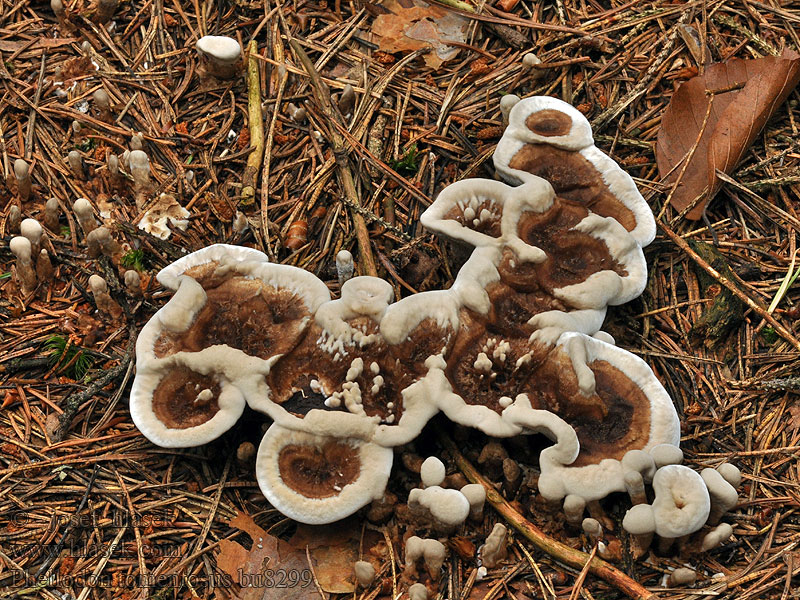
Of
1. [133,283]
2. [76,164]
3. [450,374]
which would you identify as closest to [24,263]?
[133,283]

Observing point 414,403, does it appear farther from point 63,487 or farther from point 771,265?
point 771,265

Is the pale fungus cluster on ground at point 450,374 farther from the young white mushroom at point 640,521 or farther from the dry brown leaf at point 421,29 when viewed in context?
the dry brown leaf at point 421,29

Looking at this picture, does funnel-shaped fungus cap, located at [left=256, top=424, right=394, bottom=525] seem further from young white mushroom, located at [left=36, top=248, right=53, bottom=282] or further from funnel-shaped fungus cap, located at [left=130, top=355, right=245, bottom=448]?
young white mushroom, located at [left=36, top=248, right=53, bottom=282]

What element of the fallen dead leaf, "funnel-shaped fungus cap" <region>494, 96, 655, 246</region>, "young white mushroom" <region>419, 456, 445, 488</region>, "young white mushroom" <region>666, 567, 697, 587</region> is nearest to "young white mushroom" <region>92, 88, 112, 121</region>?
"funnel-shaped fungus cap" <region>494, 96, 655, 246</region>

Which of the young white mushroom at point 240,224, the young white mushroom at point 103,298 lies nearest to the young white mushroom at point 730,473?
the young white mushroom at point 240,224

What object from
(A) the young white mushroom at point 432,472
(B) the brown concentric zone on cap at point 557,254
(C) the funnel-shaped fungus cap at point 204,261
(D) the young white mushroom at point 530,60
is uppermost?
(D) the young white mushroom at point 530,60

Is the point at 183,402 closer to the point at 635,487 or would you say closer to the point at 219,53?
the point at 635,487

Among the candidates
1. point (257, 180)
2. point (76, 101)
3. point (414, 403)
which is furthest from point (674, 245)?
point (76, 101)
